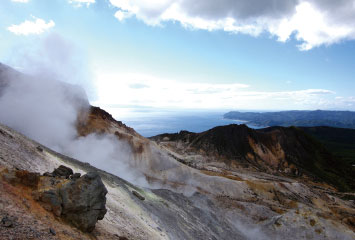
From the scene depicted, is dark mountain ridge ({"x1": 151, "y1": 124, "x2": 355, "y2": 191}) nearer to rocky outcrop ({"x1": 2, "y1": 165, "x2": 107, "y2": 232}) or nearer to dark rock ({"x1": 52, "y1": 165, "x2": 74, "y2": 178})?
dark rock ({"x1": 52, "y1": 165, "x2": 74, "y2": 178})

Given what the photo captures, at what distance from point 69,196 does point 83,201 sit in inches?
28.5

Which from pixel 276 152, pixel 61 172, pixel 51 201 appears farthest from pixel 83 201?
pixel 276 152

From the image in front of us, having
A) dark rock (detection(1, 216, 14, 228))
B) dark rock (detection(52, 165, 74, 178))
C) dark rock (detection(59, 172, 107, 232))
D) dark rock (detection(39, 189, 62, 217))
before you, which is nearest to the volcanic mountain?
dark rock (detection(1, 216, 14, 228))

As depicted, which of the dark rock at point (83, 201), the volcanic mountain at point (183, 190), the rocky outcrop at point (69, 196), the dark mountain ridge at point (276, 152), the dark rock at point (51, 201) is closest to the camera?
the dark rock at point (51, 201)

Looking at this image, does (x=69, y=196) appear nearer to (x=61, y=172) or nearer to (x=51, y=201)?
(x=51, y=201)

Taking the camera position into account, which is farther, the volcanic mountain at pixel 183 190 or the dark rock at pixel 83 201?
the volcanic mountain at pixel 183 190

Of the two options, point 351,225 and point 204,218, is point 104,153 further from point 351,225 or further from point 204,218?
point 351,225

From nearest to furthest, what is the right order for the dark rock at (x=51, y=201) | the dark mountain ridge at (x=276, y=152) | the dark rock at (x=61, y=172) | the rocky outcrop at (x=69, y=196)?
the dark rock at (x=51, y=201) → the rocky outcrop at (x=69, y=196) → the dark rock at (x=61, y=172) → the dark mountain ridge at (x=276, y=152)

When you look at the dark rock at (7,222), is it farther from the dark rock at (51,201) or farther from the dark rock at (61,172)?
the dark rock at (61,172)

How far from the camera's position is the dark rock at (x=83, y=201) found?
11.8 meters

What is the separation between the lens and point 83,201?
11.9 metres

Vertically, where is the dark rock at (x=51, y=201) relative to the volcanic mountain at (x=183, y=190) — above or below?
above

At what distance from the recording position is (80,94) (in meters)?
51.4

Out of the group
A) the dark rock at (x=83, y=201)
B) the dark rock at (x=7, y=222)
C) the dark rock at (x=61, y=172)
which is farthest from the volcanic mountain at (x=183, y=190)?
the dark rock at (x=61, y=172)
